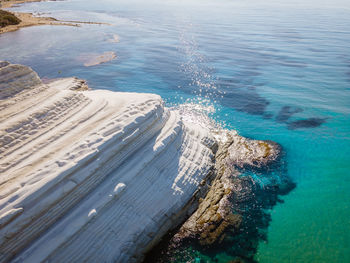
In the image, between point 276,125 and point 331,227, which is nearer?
point 331,227

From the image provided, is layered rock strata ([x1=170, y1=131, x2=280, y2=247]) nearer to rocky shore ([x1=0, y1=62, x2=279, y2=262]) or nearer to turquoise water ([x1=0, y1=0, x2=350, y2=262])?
rocky shore ([x1=0, y1=62, x2=279, y2=262])

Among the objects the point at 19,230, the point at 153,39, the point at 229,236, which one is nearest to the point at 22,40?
the point at 153,39

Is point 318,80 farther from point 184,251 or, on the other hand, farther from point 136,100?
point 184,251

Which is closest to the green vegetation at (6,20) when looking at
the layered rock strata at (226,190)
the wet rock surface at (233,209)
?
the layered rock strata at (226,190)

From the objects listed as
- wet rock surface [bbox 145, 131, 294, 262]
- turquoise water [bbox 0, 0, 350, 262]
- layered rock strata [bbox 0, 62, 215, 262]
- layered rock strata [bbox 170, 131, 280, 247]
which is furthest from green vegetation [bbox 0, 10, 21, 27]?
wet rock surface [bbox 145, 131, 294, 262]

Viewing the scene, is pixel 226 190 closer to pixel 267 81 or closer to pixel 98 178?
pixel 98 178

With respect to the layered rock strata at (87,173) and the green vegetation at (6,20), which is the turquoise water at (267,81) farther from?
the green vegetation at (6,20)
